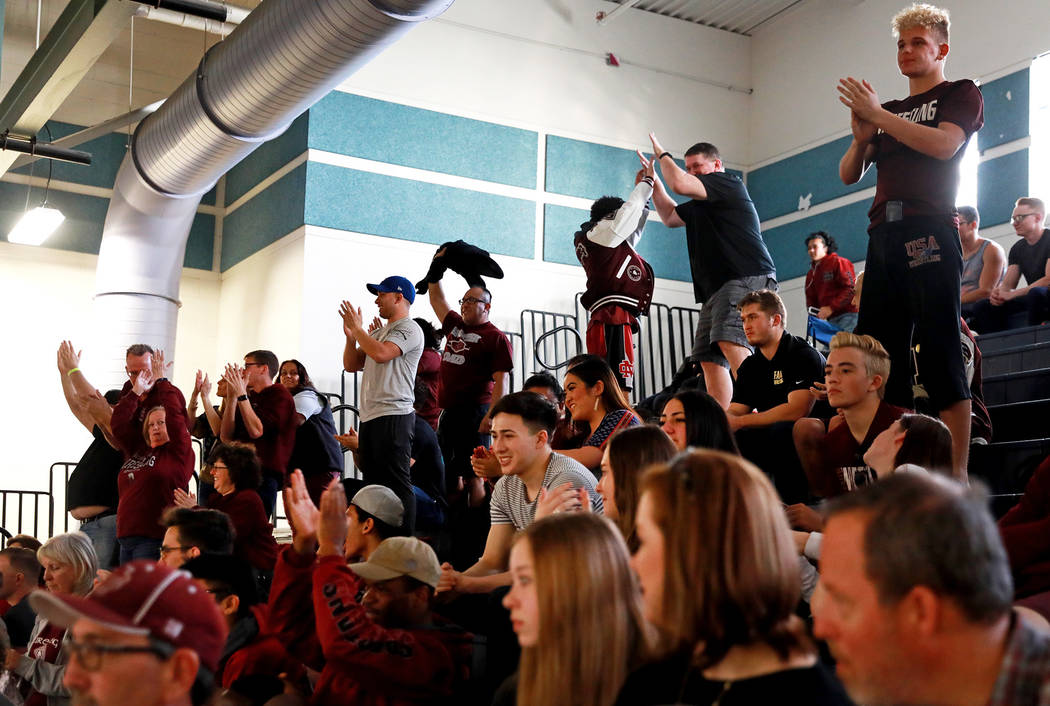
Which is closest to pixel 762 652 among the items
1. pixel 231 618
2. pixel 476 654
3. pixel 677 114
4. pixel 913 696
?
pixel 913 696

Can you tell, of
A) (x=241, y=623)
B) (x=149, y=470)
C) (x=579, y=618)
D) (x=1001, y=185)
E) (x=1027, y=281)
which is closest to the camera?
(x=579, y=618)

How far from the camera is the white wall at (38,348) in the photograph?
32.8 ft

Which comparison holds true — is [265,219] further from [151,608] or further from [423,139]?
[151,608]

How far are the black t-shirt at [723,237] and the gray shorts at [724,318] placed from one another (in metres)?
0.04

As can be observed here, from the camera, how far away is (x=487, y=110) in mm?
10078

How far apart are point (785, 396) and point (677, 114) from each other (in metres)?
6.63

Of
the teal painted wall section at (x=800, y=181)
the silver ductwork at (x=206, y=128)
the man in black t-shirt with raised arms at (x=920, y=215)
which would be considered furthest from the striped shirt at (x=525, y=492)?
the teal painted wall section at (x=800, y=181)

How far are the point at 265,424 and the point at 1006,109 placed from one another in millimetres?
6435

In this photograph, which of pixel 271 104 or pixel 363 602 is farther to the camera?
pixel 271 104

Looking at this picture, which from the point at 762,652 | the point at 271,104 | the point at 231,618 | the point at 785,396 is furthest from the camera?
the point at 271,104

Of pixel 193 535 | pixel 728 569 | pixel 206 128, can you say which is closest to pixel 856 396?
pixel 193 535

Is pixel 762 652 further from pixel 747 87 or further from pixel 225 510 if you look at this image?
pixel 747 87

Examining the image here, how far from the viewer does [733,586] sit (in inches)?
60.2

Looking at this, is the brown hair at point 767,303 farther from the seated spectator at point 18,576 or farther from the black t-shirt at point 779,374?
the seated spectator at point 18,576
